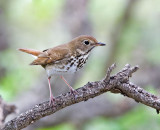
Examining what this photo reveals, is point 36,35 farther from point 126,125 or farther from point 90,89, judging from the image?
point 90,89

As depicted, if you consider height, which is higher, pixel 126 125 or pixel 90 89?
pixel 126 125

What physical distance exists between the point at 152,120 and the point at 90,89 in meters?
3.11

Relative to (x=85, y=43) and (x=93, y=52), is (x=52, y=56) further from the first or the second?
(x=93, y=52)

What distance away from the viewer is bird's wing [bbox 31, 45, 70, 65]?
4.91m

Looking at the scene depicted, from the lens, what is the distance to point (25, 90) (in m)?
8.54

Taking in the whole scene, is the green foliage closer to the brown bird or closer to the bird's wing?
the brown bird

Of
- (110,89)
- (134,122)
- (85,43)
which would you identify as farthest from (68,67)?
(134,122)

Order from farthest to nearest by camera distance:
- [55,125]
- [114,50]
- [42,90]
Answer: [114,50]
[42,90]
[55,125]

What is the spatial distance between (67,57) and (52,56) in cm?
26

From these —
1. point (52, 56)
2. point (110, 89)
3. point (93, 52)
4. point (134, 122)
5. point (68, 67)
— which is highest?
point (93, 52)

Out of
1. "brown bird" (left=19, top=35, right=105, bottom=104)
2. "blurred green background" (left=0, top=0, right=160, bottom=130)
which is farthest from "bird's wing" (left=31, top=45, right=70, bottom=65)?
"blurred green background" (left=0, top=0, right=160, bottom=130)

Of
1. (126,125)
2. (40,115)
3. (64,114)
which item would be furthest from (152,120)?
(40,115)

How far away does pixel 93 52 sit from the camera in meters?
9.84

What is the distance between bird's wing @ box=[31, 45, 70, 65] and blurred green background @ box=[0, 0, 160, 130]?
127 centimetres
